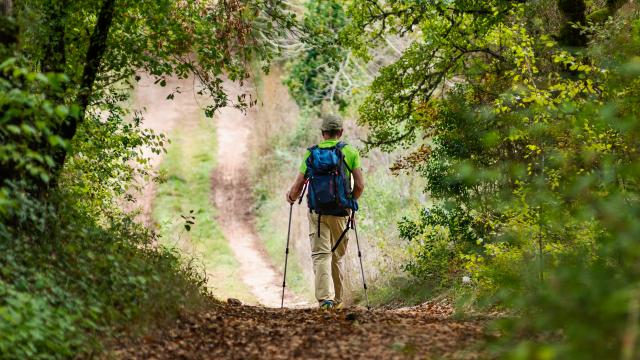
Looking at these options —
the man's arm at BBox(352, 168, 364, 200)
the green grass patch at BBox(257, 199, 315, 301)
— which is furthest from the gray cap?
the green grass patch at BBox(257, 199, 315, 301)

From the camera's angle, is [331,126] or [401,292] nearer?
[331,126]

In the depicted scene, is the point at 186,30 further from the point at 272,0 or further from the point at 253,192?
the point at 253,192

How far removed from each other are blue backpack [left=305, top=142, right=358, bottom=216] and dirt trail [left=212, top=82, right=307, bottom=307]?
7.36 metres

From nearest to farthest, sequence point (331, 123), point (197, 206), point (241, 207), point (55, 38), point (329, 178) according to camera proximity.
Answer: point (55, 38) → point (329, 178) → point (331, 123) → point (197, 206) → point (241, 207)

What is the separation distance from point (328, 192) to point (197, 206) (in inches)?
591

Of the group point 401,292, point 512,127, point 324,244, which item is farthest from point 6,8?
point 401,292

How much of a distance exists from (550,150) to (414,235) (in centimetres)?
406

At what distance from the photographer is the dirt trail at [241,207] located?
1811cm

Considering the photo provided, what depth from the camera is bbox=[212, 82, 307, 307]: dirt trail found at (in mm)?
18109

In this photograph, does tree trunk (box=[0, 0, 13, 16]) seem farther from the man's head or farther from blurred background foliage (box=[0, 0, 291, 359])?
the man's head

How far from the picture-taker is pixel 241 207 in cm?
2391

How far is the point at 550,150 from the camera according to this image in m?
8.18

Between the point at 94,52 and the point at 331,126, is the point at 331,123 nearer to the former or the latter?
the point at 331,126

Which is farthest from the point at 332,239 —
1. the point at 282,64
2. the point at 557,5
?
the point at 282,64
